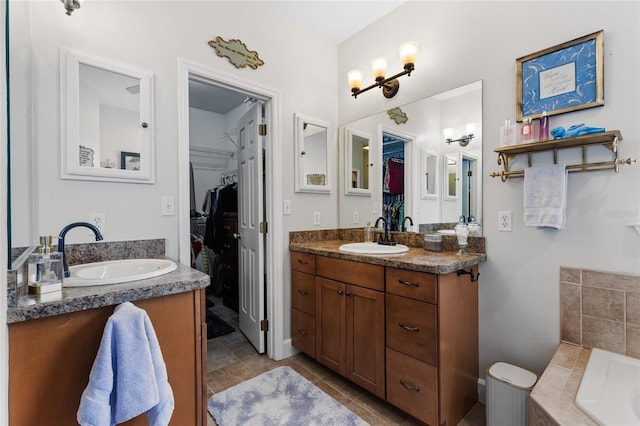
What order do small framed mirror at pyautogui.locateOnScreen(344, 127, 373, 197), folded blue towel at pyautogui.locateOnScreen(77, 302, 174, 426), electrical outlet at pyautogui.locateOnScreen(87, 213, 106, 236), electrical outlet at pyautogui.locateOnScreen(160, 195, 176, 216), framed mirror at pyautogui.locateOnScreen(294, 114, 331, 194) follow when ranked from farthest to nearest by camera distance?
small framed mirror at pyautogui.locateOnScreen(344, 127, 373, 197)
framed mirror at pyautogui.locateOnScreen(294, 114, 331, 194)
electrical outlet at pyautogui.locateOnScreen(160, 195, 176, 216)
electrical outlet at pyautogui.locateOnScreen(87, 213, 106, 236)
folded blue towel at pyautogui.locateOnScreen(77, 302, 174, 426)

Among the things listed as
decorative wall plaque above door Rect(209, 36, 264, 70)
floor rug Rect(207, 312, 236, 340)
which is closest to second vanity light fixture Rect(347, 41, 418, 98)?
decorative wall plaque above door Rect(209, 36, 264, 70)

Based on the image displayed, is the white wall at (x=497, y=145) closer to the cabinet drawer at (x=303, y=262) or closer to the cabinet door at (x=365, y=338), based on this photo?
the cabinet door at (x=365, y=338)

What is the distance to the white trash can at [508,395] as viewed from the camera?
141 cm

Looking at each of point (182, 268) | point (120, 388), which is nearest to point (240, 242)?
point (182, 268)

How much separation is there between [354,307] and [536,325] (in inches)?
40.5

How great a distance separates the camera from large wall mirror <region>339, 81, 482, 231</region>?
75.9 inches

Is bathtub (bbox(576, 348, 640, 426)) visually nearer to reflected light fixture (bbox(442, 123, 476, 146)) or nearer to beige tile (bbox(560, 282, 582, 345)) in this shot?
beige tile (bbox(560, 282, 582, 345))

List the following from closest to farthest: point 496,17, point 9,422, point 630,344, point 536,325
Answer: point 9,422
point 630,344
point 536,325
point 496,17

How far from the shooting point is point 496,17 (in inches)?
71.0

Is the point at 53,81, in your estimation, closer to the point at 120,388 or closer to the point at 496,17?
the point at 120,388

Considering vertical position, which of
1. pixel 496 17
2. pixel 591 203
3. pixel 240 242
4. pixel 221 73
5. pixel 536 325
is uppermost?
pixel 496 17

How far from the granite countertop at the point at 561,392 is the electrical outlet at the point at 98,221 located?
2158 millimetres

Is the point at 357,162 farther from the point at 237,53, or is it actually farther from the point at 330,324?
the point at 330,324

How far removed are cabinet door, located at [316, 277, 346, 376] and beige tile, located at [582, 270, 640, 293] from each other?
131 centimetres
